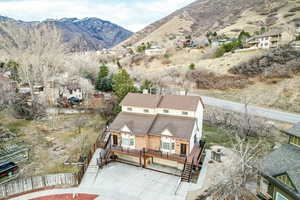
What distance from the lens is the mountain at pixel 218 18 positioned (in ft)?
314

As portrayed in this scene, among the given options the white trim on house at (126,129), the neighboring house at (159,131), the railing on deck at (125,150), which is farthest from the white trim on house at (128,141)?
the white trim on house at (126,129)

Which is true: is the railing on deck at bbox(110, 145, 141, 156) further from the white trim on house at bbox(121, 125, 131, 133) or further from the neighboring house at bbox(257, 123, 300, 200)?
the neighboring house at bbox(257, 123, 300, 200)

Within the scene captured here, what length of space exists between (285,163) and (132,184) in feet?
37.0

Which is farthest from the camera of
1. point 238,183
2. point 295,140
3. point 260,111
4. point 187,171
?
point 260,111

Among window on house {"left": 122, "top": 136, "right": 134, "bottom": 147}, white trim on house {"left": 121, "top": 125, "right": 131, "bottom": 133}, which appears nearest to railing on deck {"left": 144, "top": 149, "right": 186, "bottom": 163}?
window on house {"left": 122, "top": 136, "right": 134, "bottom": 147}

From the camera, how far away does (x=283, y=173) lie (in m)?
11.6

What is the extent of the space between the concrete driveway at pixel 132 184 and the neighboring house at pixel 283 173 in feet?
19.0

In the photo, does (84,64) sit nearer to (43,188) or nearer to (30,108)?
(30,108)

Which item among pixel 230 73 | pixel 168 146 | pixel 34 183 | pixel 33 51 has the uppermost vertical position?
pixel 33 51

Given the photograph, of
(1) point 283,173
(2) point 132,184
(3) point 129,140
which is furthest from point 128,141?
(1) point 283,173

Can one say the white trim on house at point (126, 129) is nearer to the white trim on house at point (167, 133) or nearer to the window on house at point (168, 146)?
the white trim on house at point (167, 133)

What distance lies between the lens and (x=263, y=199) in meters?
13.3

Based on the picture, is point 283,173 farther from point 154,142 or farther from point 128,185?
point 128,185

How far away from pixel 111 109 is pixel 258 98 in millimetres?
24993
